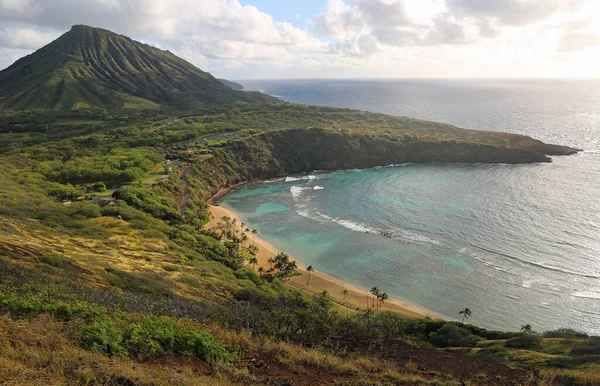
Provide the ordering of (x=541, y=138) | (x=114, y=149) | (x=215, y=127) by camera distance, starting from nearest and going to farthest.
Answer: (x=114, y=149) → (x=215, y=127) → (x=541, y=138)

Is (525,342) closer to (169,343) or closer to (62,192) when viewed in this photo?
(169,343)

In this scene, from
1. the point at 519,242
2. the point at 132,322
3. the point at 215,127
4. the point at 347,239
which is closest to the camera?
the point at 132,322

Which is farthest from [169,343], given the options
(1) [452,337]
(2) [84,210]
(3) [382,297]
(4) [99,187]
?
(4) [99,187]

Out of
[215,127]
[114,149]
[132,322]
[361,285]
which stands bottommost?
[361,285]

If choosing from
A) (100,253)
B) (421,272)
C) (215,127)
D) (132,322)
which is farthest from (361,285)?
(215,127)

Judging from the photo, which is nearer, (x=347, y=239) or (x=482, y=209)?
(x=347, y=239)

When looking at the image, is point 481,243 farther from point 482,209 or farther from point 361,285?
point 361,285

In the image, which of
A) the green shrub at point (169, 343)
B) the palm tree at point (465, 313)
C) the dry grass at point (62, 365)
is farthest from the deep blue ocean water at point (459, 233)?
the dry grass at point (62, 365)
